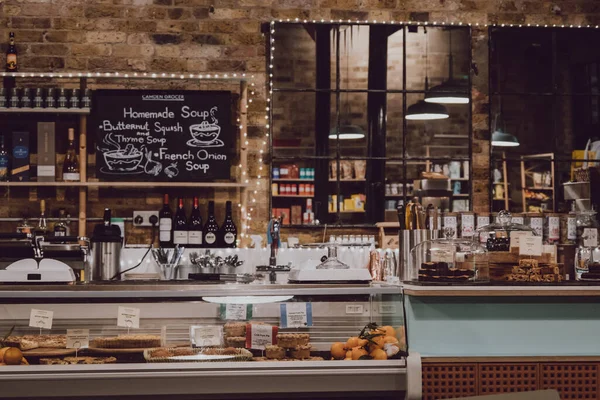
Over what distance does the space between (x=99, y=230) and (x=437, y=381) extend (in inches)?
85.2

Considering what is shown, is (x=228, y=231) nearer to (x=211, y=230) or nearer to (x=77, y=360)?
(x=211, y=230)

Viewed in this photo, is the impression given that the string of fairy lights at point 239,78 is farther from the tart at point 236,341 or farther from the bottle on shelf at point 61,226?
the tart at point 236,341

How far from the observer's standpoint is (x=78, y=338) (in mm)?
3070

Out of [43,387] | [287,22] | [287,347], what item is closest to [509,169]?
[287,22]

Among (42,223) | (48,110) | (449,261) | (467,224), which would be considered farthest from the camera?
(42,223)

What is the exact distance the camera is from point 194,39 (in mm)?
6227

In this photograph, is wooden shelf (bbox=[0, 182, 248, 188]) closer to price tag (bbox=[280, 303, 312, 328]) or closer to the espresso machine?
the espresso machine

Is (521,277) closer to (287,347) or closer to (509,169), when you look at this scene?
(287,347)

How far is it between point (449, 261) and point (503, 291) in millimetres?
253

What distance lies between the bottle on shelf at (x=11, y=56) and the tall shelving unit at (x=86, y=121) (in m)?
0.07

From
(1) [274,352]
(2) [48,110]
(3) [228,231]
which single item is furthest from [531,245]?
(2) [48,110]

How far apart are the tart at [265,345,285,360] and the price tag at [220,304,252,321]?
15cm

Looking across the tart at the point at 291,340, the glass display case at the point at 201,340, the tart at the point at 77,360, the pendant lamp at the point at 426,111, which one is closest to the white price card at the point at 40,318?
the glass display case at the point at 201,340

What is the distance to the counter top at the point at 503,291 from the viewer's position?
3.13m
